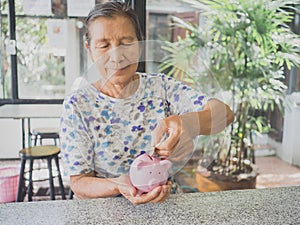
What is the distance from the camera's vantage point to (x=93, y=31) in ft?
3.18

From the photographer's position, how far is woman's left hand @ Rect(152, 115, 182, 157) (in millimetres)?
755

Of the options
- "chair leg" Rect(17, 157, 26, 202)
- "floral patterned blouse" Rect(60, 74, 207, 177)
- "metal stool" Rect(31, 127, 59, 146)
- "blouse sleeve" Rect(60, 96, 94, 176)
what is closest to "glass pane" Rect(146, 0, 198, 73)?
"metal stool" Rect(31, 127, 59, 146)

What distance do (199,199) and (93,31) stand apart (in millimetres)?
570

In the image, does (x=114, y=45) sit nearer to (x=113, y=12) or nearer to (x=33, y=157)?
(x=113, y=12)

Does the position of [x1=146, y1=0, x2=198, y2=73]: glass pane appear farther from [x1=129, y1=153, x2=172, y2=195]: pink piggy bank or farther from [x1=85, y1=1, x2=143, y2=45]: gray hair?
[x1=129, y1=153, x2=172, y2=195]: pink piggy bank

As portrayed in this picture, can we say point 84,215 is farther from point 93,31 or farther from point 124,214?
point 93,31

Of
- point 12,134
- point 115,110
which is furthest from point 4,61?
point 115,110

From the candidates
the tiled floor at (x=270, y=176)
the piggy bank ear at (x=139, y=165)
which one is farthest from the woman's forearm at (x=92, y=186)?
the tiled floor at (x=270, y=176)

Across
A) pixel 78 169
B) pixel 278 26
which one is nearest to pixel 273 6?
pixel 278 26

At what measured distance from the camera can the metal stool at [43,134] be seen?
190 centimetres

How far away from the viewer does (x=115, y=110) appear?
1019 mm

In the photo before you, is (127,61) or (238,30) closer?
(127,61)

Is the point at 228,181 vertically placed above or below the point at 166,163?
below

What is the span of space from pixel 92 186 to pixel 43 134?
119cm
